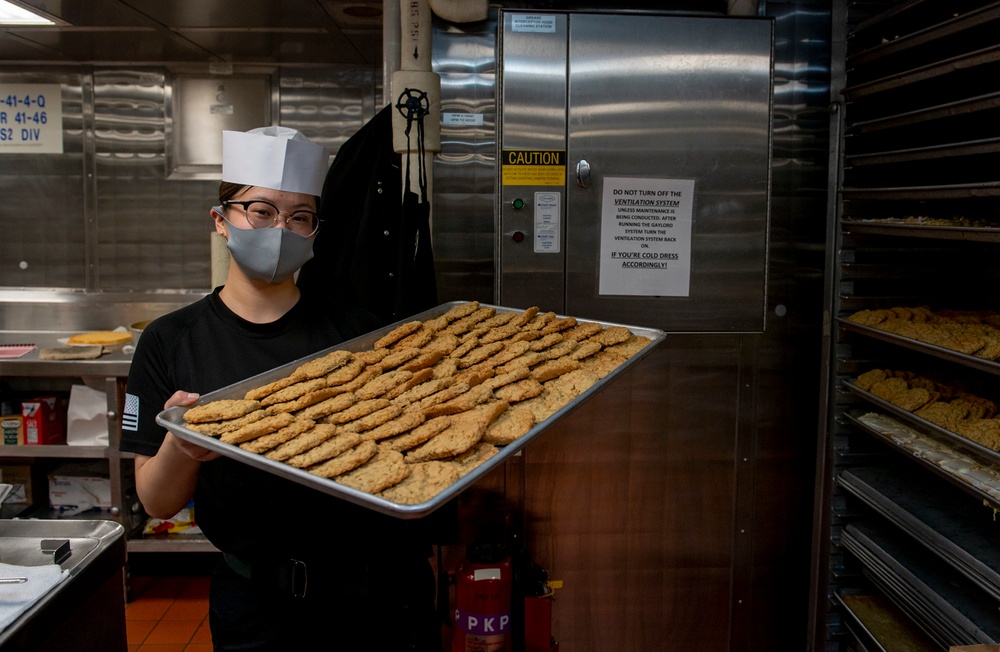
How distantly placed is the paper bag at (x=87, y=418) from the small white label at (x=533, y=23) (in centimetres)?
260

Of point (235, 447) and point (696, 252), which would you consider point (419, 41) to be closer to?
point (696, 252)

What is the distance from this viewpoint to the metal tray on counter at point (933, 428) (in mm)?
1913

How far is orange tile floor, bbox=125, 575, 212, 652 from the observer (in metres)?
3.22

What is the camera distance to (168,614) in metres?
3.48

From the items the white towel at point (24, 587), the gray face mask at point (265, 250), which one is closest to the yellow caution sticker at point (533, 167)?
the gray face mask at point (265, 250)

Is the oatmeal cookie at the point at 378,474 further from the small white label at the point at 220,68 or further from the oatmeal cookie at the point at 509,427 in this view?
the small white label at the point at 220,68

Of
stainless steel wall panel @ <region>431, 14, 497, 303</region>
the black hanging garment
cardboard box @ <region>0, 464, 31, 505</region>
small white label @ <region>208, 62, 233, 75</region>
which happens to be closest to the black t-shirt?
the black hanging garment

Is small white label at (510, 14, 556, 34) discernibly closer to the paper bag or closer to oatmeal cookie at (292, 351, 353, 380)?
oatmeal cookie at (292, 351, 353, 380)

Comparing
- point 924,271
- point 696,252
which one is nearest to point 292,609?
point 696,252

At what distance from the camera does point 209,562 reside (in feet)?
12.9

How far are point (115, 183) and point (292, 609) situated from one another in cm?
332

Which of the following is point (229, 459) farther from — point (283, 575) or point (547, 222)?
point (547, 222)

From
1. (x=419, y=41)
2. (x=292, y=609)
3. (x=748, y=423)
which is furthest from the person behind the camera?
(x=748, y=423)

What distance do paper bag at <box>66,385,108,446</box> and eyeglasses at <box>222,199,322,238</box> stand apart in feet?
7.79
